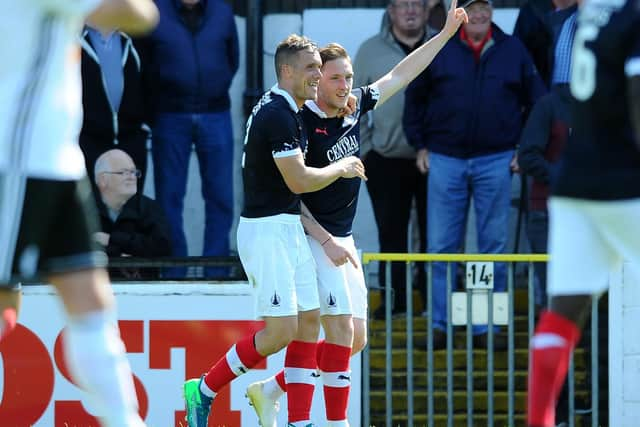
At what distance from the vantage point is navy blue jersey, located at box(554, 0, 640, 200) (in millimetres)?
4859

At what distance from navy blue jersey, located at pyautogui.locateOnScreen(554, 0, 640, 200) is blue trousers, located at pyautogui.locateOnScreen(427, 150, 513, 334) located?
16.7 ft

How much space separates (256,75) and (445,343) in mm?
3144

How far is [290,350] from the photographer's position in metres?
7.85

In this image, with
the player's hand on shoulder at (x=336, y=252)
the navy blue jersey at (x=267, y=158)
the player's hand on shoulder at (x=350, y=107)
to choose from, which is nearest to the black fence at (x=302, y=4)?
the player's hand on shoulder at (x=350, y=107)

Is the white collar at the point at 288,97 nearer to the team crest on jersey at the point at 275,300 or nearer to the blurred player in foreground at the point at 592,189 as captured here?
the team crest on jersey at the point at 275,300

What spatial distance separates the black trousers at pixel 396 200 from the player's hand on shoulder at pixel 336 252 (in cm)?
255

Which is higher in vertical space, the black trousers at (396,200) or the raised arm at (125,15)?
the raised arm at (125,15)

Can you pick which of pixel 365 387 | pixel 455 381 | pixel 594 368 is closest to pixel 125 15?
pixel 365 387

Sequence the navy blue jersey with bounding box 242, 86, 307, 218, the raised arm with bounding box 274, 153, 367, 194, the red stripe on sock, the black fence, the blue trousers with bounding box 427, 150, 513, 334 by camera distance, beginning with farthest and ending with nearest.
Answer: the black fence
the blue trousers with bounding box 427, 150, 513, 334
the red stripe on sock
the navy blue jersey with bounding box 242, 86, 307, 218
the raised arm with bounding box 274, 153, 367, 194

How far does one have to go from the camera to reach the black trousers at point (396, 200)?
10.4 meters

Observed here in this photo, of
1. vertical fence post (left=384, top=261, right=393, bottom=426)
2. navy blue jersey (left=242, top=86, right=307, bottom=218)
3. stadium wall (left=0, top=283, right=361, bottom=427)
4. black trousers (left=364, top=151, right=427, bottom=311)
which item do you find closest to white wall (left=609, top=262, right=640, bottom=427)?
vertical fence post (left=384, top=261, right=393, bottom=426)

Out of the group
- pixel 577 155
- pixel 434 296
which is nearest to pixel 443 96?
pixel 434 296

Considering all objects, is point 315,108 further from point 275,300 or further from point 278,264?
point 275,300

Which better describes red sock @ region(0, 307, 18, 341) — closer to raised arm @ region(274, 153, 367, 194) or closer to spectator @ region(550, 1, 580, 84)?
raised arm @ region(274, 153, 367, 194)
